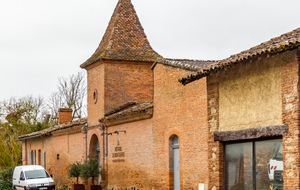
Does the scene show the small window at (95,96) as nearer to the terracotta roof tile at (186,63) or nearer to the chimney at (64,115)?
the terracotta roof tile at (186,63)

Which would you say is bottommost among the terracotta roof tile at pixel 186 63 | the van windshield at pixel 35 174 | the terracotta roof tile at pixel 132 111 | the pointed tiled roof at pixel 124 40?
the van windshield at pixel 35 174

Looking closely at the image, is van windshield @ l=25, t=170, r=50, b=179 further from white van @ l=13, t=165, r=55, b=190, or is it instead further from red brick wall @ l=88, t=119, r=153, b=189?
red brick wall @ l=88, t=119, r=153, b=189

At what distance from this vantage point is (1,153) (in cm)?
4466

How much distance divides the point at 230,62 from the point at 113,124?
12511mm

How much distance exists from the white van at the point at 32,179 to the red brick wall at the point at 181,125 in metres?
9.16

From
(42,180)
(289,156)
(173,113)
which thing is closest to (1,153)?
(42,180)

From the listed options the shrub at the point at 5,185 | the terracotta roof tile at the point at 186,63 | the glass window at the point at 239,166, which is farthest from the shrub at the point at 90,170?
the glass window at the point at 239,166

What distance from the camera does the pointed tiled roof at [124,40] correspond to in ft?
83.7

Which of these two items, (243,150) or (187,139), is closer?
(243,150)

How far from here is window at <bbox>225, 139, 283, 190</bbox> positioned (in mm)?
11453

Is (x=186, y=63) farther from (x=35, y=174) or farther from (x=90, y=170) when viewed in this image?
(x=35, y=174)

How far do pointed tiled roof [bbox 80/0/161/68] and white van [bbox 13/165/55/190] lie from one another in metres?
6.61

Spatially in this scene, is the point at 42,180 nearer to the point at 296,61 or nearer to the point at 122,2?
the point at 122,2

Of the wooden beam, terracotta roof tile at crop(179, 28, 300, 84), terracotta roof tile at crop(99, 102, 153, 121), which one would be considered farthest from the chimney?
the wooden beam
